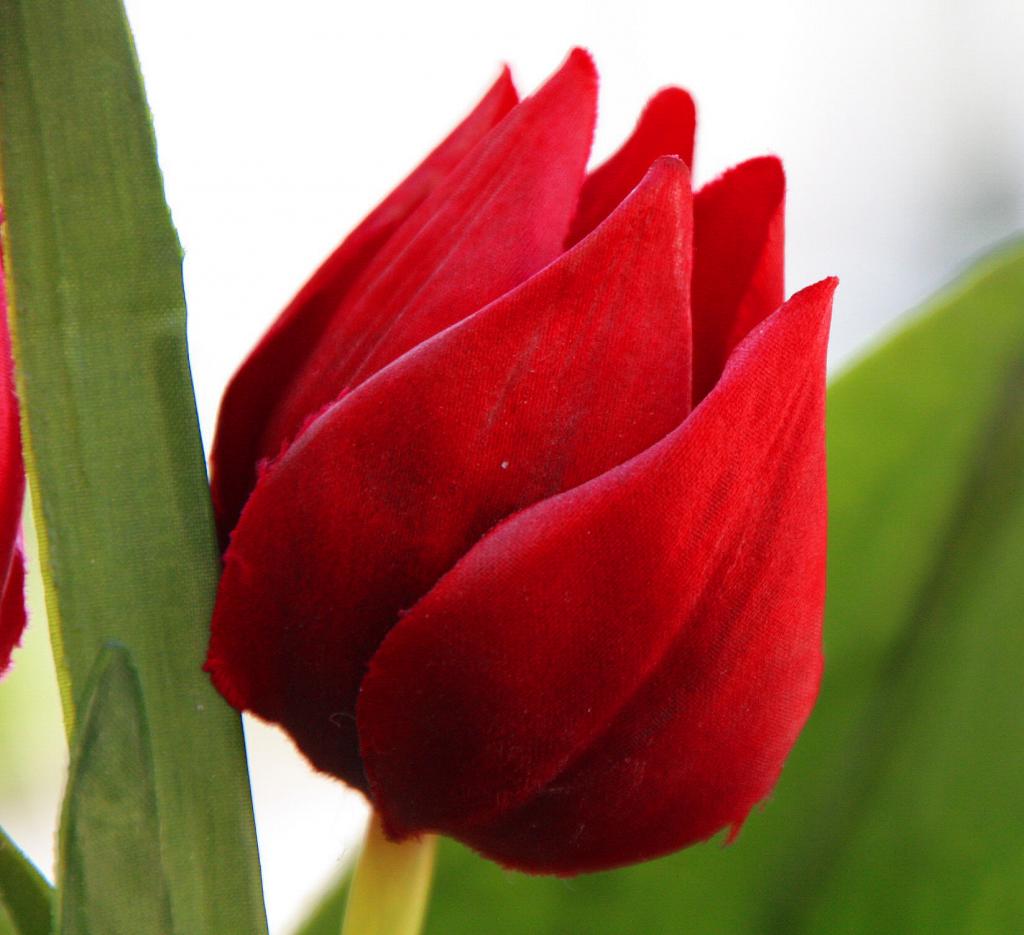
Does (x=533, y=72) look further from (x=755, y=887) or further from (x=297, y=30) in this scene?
(x=755, y=887)

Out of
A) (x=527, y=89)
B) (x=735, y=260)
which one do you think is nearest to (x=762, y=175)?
(x=735, y=260)

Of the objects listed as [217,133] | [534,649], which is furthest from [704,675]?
[217,133]

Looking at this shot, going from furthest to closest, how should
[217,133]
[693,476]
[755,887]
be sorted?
[217,133] → [755,887] → [693,476]

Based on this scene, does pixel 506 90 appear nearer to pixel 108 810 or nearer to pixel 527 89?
pixel 108 810

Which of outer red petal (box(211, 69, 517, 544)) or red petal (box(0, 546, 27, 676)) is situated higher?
outer red petal (box(211, 69, 517, 544))

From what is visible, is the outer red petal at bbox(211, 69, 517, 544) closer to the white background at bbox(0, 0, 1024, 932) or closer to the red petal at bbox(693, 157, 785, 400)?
the red petal at bbox(693, 157, 785, 400)

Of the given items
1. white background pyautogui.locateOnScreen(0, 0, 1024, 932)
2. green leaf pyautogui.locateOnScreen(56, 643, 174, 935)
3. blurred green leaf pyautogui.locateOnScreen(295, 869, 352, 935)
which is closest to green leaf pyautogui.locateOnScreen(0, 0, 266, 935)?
green leaf pyautogui.locateOnScreen(56, 643, 174, 935)

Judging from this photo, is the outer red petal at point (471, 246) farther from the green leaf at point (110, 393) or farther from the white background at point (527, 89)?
the white background at point (527, 89)
